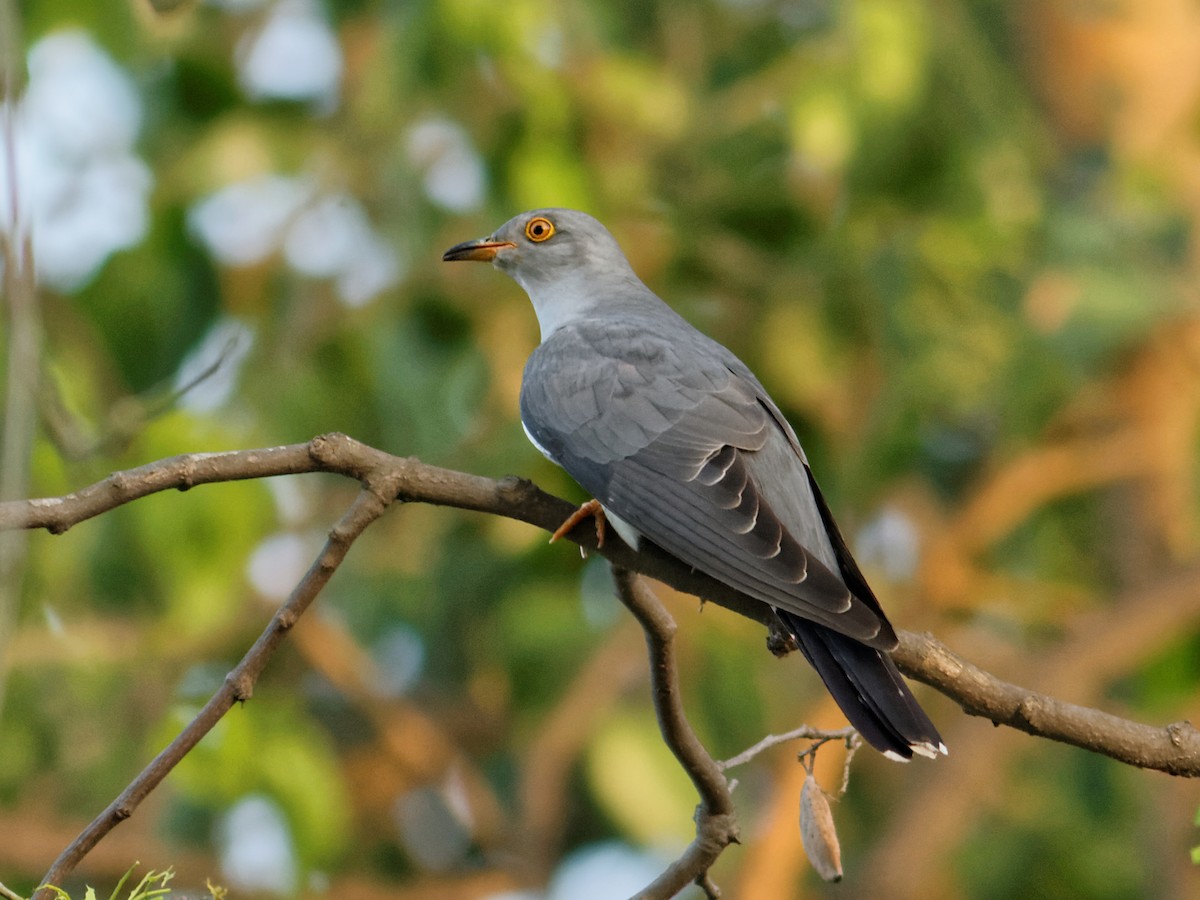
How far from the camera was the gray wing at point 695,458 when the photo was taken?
9.87 feet

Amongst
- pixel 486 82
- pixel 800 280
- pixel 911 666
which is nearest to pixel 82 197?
pixel 486 82

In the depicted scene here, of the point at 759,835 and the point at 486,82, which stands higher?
the point at 486,82

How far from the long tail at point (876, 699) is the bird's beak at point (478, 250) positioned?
2247 millimetres

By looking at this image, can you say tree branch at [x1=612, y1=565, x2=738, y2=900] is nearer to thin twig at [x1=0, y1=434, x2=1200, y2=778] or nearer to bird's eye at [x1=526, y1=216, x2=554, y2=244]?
thin twig at [x1=0, y1=434, x2=1200, y2=778]

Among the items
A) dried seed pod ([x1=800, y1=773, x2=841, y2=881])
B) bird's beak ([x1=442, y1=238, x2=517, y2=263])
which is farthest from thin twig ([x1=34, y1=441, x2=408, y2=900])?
bird's beak ([x1=442, y1=238, x2=517, y2=263])

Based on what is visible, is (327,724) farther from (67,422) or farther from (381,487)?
(381,487)

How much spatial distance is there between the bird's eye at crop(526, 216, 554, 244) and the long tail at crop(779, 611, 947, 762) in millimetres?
2220

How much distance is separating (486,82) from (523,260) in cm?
107

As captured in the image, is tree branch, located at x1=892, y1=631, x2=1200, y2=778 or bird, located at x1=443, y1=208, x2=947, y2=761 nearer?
tree branch, located at x1=892, y1=631, x2=1200, y2=778

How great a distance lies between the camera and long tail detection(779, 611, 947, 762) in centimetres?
275

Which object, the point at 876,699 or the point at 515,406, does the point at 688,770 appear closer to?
the point at 876,699

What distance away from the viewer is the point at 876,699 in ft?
9.18

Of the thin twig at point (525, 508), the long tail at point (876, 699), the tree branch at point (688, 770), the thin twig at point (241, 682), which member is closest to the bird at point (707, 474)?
the long tail at point (876, 699)

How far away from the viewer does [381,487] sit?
2.65 meters
